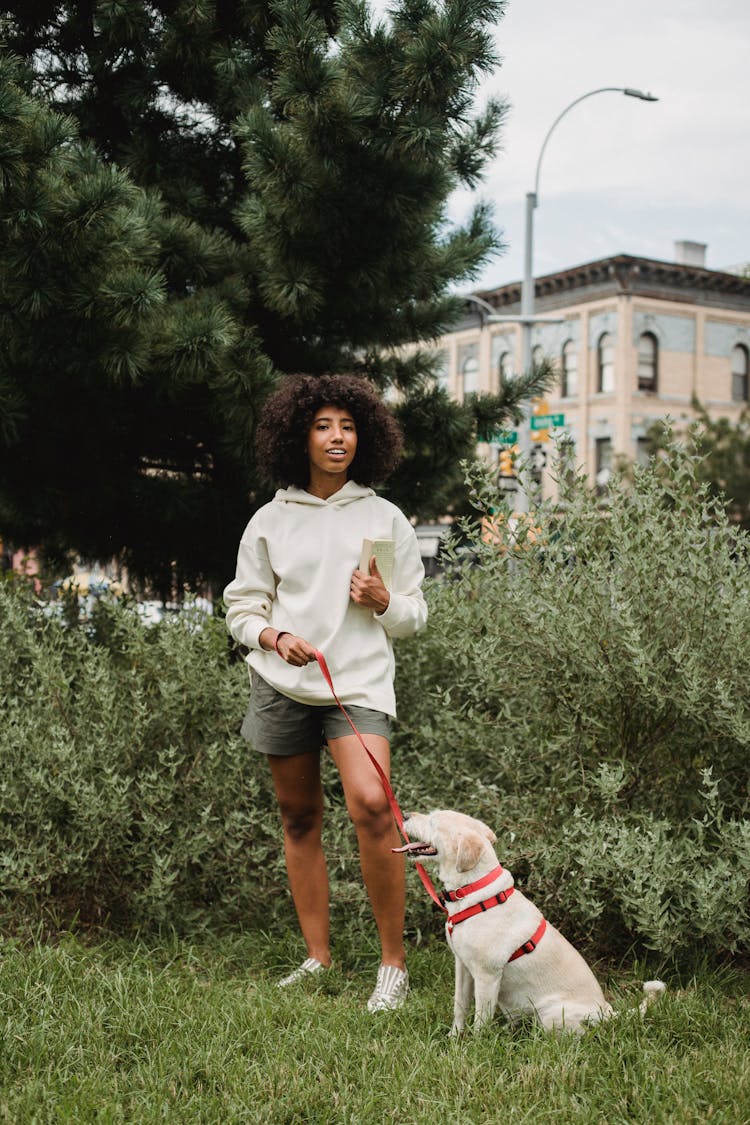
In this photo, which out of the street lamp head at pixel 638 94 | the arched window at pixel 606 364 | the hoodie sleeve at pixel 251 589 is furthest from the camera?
the arched window at pixel 606 364

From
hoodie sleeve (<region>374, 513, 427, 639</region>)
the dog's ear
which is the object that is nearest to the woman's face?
hoodie sleeve (<region>374, 513, 427, 639</region>)

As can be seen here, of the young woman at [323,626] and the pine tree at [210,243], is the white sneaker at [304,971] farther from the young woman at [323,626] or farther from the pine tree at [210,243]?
the pine tree at [210,243]

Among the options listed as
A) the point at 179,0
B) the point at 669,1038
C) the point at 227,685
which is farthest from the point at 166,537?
the point at 669,1038

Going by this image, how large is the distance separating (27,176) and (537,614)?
268cm

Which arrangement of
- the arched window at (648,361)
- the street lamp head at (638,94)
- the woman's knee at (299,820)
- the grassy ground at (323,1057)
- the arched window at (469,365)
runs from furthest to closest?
the arched window at (469,365) → the arched window at (648,361) → the street lamp head at (638,94) → the woman's knee at (299,820) → the grassy ground at (323,1057)

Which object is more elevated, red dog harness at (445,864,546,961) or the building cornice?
the building cornice

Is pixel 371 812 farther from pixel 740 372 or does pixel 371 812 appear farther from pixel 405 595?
pixel 740 372

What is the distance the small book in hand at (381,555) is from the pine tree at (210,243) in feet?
5.94

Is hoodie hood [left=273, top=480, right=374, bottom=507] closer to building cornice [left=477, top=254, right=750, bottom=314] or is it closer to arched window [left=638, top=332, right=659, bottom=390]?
building cornice [left=477, top=254, right=750, bottom=314]

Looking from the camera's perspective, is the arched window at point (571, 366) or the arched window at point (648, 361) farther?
the arched window at point (571, 366)

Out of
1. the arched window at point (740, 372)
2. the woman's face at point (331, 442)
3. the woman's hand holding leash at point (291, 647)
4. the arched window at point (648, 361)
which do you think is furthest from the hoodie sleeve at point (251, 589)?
the arched window at point (740, 372)

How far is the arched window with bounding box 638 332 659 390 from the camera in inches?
1373

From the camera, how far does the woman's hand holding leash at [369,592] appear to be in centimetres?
388

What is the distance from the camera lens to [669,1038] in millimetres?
3477
